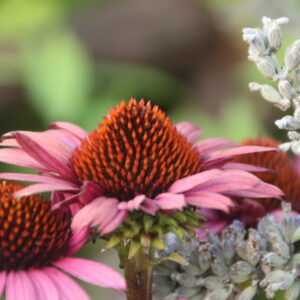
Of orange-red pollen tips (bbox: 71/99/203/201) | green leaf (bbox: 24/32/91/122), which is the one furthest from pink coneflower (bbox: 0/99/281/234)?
green leaf (bbox: 24/32/91/122)

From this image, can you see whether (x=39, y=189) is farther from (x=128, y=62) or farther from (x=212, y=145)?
(x=128, y=62)

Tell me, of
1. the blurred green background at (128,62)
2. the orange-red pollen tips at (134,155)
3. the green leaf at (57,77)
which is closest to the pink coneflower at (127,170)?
the orange-red pollen tips at (134,155)

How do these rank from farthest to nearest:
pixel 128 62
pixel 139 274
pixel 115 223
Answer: pixel 128 62, pixel 139 274, pixel 115 223

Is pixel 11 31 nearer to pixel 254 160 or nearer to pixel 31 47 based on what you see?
pixel 31 47

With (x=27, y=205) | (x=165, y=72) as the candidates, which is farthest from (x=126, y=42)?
(x=27, y=205)

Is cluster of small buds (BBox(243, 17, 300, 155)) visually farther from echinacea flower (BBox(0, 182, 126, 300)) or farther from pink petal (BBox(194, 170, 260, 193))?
echinacea flower (BBox(0, 182, 126, 300))

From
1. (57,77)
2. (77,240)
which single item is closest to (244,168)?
(77,240)

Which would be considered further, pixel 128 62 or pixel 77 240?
pixel 128 62
